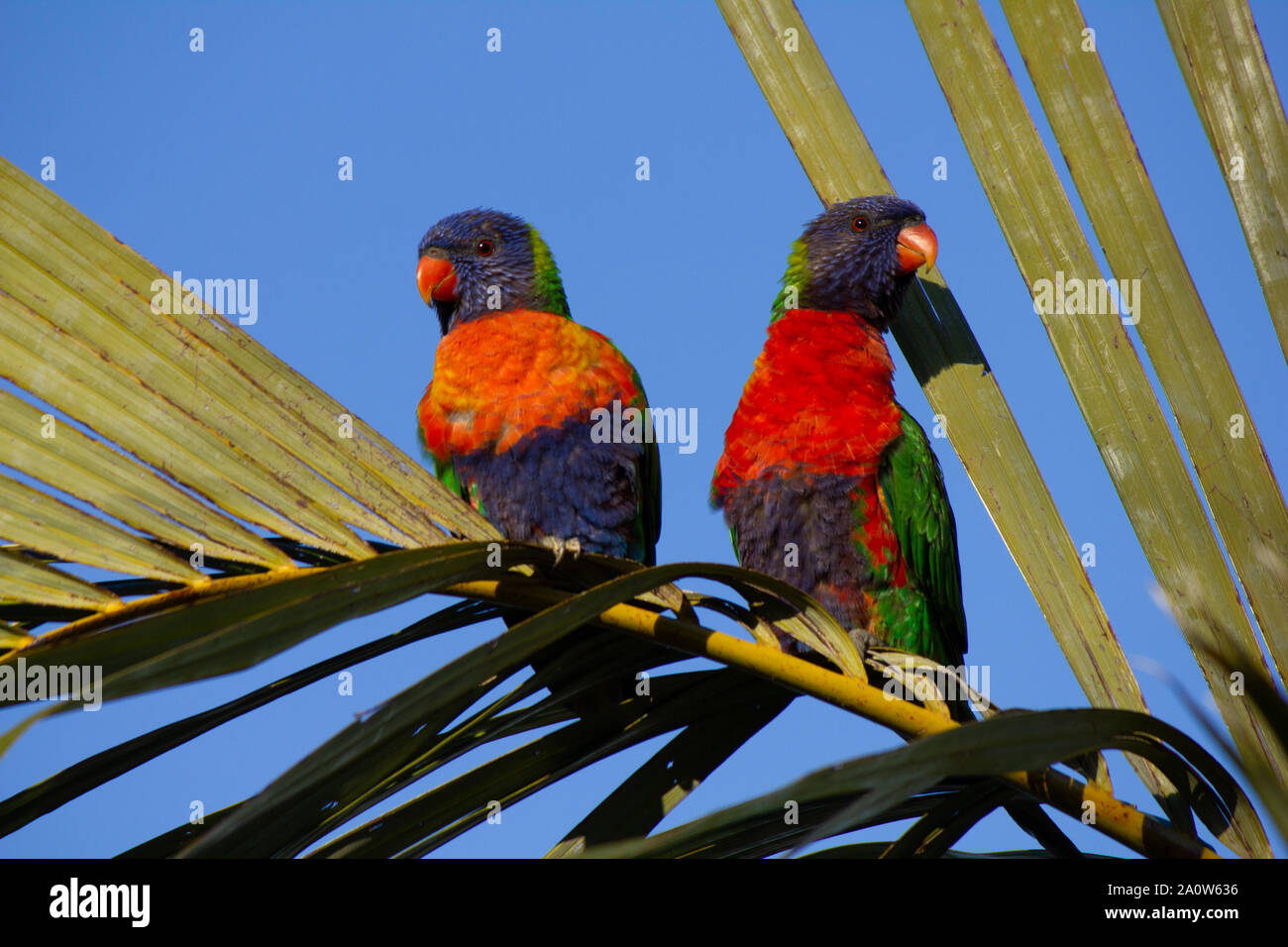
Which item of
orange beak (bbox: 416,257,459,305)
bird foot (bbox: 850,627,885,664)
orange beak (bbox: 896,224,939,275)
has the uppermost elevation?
orange beak (bbox: 416,257,459,305)

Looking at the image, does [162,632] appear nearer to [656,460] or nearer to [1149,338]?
[1149,338]

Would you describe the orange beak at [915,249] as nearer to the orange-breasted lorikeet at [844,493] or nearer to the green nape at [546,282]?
the orange-breasted lorikeet at [844,493]

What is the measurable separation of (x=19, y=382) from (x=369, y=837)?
0.97 meters

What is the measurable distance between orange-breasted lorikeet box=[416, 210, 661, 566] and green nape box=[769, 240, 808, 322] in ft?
2.53

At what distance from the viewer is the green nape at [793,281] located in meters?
4.66

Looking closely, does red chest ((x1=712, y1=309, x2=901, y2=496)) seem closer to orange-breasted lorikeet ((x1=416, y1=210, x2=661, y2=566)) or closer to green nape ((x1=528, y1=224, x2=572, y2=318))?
orange-breasted lorikeet ((x1=416, y1=210, x2=661, y2=566))

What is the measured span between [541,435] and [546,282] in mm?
1137

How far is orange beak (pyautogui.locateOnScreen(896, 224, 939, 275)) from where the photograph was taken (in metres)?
4.28

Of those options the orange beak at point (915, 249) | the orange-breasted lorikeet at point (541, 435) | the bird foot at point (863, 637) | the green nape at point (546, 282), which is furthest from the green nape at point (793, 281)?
the bird foot at point (863, 637)

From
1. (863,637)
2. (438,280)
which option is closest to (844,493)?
(863,637)

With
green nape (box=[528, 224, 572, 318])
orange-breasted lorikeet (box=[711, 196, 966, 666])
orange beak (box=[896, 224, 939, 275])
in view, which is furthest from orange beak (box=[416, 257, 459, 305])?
orange beak (box=[896, 224, 939, 275])

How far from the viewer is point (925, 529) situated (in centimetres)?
397
